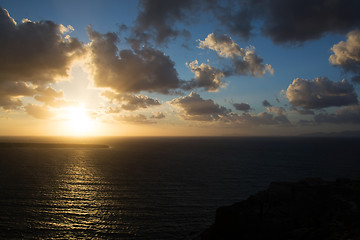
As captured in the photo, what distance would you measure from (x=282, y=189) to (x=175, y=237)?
53.5ft

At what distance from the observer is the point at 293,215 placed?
25.7 meters

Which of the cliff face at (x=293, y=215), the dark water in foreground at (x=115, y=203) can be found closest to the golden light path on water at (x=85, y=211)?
the dark water in foreground at (x=115, y=203)

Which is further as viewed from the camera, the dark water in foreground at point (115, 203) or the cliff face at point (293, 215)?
the dark water in foreground at point (115, 203)

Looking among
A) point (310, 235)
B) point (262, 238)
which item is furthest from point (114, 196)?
point (310, 235)

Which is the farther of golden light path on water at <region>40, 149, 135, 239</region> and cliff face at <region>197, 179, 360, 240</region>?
golden light path on water at <region>40, 149, 135, 239</region>

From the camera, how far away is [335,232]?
20219 mm

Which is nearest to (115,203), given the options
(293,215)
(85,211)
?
(85,211)

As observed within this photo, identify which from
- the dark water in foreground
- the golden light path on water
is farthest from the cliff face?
the golden light path on water

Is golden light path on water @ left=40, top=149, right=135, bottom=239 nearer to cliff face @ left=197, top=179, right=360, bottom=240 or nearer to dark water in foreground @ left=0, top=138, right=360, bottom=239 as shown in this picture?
dark water in foreground @ left=0, top=138, right=360, bottom=239

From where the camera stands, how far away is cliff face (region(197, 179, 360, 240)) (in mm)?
22062

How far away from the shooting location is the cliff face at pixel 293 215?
72.4 ft

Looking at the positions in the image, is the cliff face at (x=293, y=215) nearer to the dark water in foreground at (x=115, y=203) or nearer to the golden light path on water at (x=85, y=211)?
the dark water in foreground at (x=115, y=203)

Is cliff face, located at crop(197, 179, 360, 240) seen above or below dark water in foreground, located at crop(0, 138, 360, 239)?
above

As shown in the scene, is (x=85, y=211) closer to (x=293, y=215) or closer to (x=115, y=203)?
(x=115, y=203)
